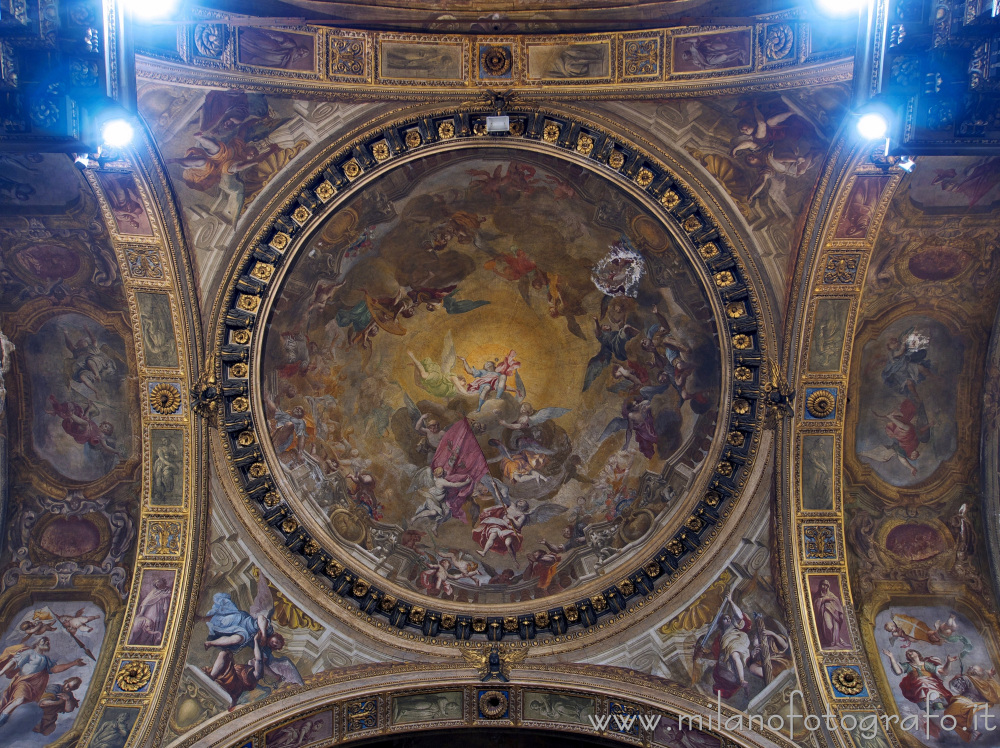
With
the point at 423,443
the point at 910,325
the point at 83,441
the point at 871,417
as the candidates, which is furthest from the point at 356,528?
the point at 910,325

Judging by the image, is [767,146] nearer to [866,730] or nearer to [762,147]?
[762,147]

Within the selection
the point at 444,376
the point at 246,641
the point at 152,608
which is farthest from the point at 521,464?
the point at 152,608

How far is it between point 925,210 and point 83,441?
54.6 feet

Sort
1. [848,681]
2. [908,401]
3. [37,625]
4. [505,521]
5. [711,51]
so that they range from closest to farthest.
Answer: [711,51]
[848,681]
[37,625]
[908,401]
[505,521]

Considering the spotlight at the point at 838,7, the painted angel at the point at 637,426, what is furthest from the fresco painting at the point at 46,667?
the spotlight at the point at 838,7

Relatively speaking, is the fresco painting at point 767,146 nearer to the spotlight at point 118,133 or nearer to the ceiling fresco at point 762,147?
the ceiling fresco at point 762,147

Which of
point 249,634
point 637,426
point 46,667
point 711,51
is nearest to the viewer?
point 711,51

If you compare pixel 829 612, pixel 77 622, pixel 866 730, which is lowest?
pixel 866 730

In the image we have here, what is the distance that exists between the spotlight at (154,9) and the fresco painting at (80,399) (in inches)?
229

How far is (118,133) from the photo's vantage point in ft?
45.3

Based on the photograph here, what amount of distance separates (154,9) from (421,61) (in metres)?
4.56

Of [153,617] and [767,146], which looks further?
[153,617]

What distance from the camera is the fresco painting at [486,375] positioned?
1698 centimetres

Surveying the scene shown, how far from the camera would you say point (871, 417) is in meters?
16.9
